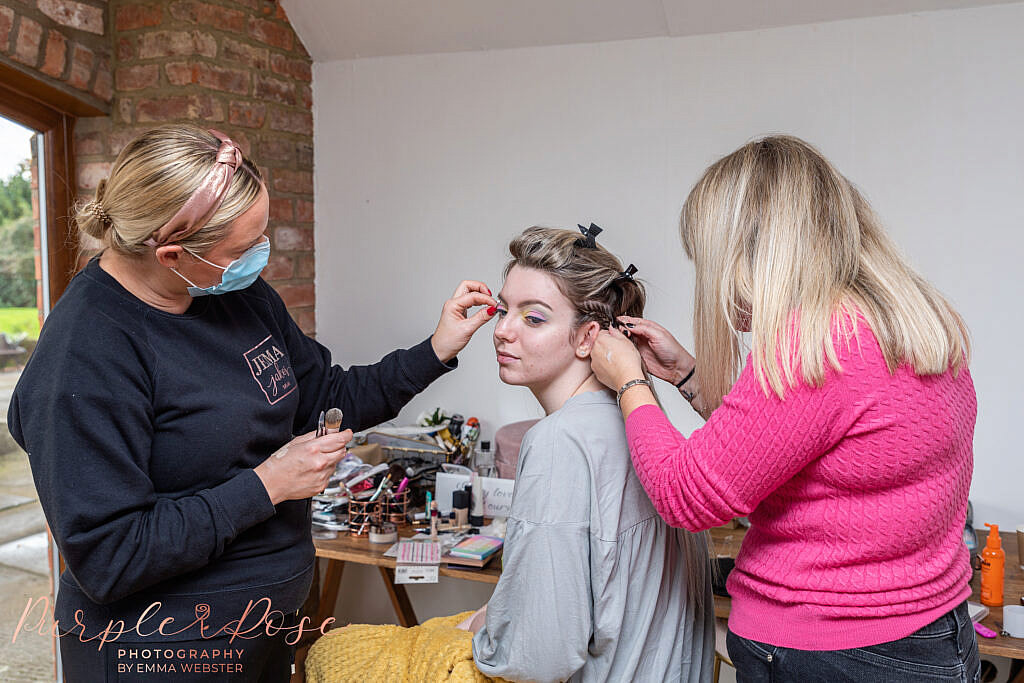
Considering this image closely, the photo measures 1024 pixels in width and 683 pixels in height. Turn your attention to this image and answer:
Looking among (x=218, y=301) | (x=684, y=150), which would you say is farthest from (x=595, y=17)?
(x=218, y=301)

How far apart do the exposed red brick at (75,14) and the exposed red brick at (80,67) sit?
6 cm

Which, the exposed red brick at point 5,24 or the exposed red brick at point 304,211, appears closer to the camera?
the exposed red brick at point 5,24

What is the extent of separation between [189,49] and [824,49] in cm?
192

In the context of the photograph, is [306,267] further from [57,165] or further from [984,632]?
[984,632]

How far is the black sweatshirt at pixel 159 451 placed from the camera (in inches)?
45.7

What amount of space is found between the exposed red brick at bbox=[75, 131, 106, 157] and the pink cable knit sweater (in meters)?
2.10

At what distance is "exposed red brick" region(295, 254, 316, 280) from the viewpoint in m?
2.98

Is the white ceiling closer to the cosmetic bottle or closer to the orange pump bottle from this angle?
the cosmetic bottle

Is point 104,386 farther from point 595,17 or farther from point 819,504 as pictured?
point 595,17

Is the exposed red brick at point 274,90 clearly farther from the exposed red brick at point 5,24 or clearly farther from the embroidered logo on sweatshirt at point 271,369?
the embroidered logo on sweatshirt at point 271,369

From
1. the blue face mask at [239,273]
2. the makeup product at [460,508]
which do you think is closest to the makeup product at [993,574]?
the makeup product at [460,508]

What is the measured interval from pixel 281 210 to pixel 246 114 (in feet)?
1.14

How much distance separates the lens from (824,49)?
2359 millimetres

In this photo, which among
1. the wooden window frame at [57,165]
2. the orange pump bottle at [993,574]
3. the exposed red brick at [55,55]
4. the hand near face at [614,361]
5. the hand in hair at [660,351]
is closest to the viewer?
the hand near face at [614,361]
